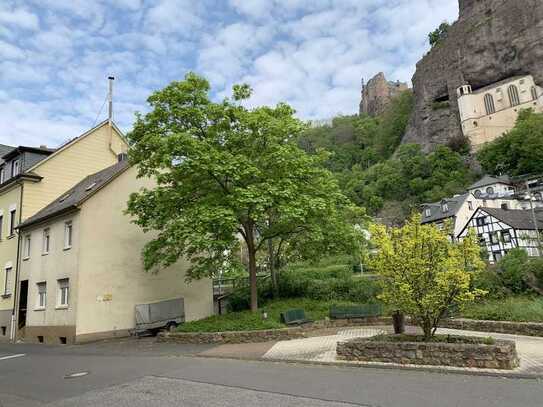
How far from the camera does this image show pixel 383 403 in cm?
709

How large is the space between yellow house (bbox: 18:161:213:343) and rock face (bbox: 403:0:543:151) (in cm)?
8254

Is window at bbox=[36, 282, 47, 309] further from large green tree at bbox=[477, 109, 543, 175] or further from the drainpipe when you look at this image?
large green tree at bbox=[477, 109, 543, 175]

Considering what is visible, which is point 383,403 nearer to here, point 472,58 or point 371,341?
point 371,341

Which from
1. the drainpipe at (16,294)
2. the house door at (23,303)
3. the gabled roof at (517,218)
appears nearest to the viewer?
the drainpipe at (16,294)

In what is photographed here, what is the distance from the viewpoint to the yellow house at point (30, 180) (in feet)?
82.8

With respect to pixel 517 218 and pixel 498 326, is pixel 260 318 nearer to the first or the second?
pixel 498 326

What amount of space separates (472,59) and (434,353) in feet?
309

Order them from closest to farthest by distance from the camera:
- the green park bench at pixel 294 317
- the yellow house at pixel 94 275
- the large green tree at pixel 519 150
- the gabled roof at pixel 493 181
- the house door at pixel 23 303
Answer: the green park bench at pixel 294 317 → the yellow house at pixel 94 275 → the house door at pixel 23 303 → the gabled roof at pixel 493 181 → the large green tree at pixel 519 150

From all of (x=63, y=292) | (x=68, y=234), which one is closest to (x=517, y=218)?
(x=68, y=234)

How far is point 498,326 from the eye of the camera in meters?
14.7

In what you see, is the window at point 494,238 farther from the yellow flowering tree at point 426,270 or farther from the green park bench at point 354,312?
the yellow flowering tree at point 426,270

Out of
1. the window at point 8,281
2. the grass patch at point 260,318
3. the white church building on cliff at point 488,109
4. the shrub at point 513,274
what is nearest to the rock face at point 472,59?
the white church building on cliff at point 488,109

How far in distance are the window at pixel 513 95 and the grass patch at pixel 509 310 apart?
79.7m

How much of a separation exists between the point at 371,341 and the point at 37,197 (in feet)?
74.9
